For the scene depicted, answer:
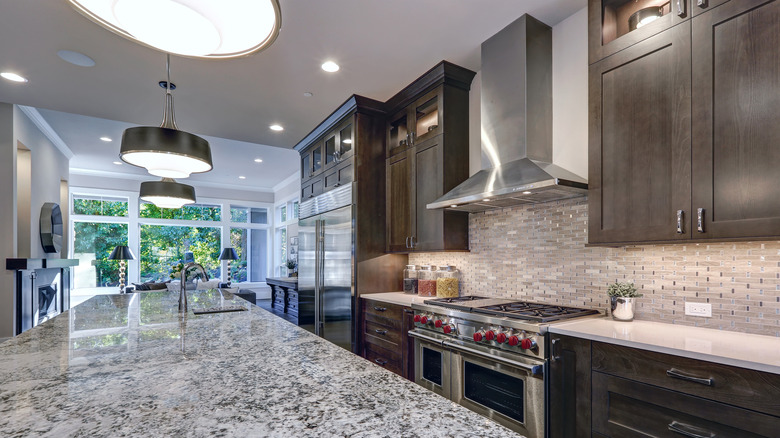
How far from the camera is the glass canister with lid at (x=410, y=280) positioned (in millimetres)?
3557

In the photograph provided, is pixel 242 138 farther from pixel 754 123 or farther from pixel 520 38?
pixel 754 123

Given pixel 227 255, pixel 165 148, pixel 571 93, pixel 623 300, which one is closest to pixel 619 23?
pixel 571 93

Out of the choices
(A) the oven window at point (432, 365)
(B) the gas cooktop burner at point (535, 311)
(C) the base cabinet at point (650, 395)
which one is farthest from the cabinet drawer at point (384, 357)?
(C) the base cabinet at point (650, 395)

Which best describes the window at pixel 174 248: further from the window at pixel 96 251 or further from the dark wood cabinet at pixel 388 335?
the dark wood cabinet at pixel 388 335

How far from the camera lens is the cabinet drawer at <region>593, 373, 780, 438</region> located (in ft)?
4.27

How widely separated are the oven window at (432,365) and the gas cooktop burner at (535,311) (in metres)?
0.51

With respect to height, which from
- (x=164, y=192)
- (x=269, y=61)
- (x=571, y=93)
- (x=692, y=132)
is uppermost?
(x=269, y=61)

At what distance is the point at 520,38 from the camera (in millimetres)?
2479

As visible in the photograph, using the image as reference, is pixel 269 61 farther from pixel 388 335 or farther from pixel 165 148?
pixel 388 335

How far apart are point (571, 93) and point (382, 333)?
2.32 metres

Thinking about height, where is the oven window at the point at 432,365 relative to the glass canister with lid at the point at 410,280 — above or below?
below

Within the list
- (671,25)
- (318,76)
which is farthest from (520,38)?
(318,76)

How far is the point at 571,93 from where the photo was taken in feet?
8.13

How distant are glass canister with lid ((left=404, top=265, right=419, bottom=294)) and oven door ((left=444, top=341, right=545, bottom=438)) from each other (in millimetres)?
1101
